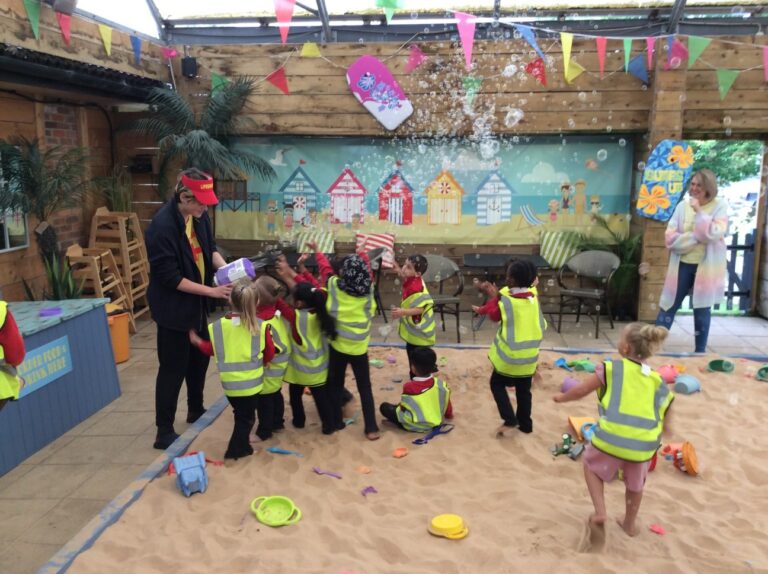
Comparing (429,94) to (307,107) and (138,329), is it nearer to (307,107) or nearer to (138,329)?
(307,107)

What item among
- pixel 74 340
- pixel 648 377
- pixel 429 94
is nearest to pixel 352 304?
pixel 648 377

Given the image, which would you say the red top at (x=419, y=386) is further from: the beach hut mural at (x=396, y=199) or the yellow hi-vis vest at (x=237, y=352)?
the beach hut mural at (x=396, y=199)

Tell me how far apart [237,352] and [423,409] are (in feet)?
4.60

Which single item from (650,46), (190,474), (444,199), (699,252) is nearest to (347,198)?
(444,199)

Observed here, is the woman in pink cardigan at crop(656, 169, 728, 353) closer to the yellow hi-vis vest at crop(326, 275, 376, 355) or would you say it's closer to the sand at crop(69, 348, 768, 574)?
the sand at crop(69, 348, 768, 574)

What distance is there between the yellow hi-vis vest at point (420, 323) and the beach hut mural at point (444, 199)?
381 centimetres

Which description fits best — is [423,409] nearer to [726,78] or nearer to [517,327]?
[517,327]

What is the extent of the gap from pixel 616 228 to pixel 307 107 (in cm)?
430

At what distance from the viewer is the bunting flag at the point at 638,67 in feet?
26.0

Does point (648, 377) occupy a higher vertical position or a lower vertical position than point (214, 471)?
higher

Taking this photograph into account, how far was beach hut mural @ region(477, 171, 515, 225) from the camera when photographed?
8797 millimetres

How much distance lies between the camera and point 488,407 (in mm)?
5305

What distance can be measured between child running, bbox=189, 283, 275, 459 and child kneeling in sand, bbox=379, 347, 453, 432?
1.06m

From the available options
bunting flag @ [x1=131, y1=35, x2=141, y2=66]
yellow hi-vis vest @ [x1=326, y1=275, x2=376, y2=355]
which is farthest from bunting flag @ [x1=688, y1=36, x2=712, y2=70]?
bunting flag @ [x1=131, y1=35, x2=141, y2=66]
